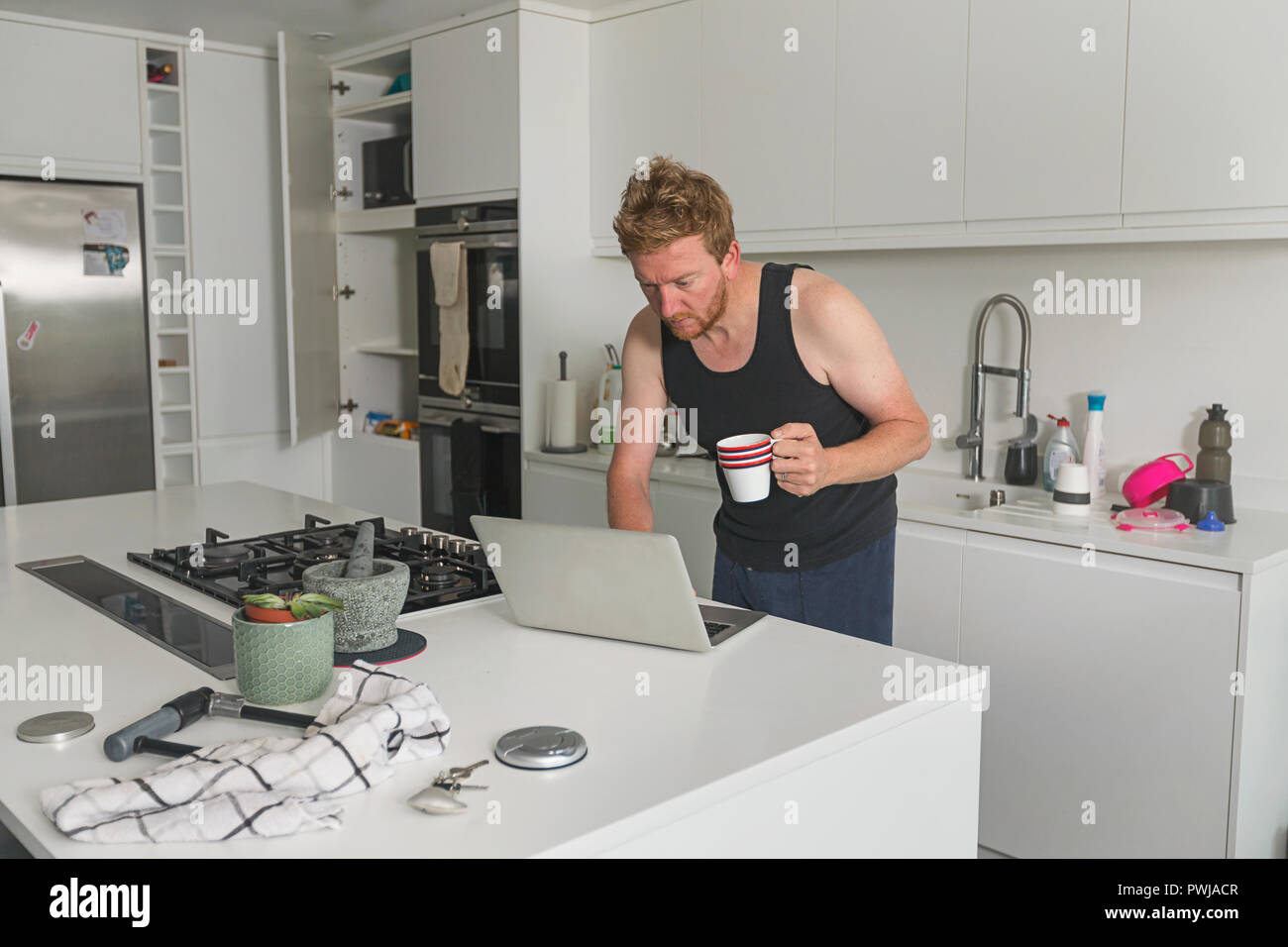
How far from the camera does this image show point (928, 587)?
8.89ft

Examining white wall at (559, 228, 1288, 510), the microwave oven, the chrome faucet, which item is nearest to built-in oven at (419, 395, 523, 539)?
the microwave oven

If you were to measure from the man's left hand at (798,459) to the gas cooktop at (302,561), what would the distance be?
0.55 metres

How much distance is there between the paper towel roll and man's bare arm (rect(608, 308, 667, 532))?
5.31ft

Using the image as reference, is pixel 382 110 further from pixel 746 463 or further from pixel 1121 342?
pixel 746 463

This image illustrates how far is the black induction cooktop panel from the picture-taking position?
5.06ft

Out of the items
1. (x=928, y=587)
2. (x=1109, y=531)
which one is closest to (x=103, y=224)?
(x=928, y=587)

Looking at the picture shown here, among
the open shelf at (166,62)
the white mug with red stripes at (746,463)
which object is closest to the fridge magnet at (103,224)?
the open shelf at (166,62)

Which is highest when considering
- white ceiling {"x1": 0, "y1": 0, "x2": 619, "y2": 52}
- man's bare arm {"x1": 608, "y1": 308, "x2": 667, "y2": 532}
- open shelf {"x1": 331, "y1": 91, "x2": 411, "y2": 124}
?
white ceiling {"x1": 0, "y1": 0, "x2": 619, "y2": 52}

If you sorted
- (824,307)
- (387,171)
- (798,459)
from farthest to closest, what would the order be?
(387,171)
(824,307)
(798,459)

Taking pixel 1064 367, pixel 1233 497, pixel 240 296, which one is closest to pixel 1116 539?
pixel 1233 497

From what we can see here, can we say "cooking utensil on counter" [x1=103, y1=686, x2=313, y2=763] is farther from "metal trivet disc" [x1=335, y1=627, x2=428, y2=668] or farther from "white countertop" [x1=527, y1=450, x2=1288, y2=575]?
"white countertop" [x1=527, y1=450, x2=1288, y2=575]

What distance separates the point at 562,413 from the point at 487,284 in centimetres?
54

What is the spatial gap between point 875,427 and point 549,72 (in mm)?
2357

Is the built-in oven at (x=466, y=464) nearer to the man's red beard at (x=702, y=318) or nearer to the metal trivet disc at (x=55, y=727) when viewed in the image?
the man's red beard at (x=702, y=318)
